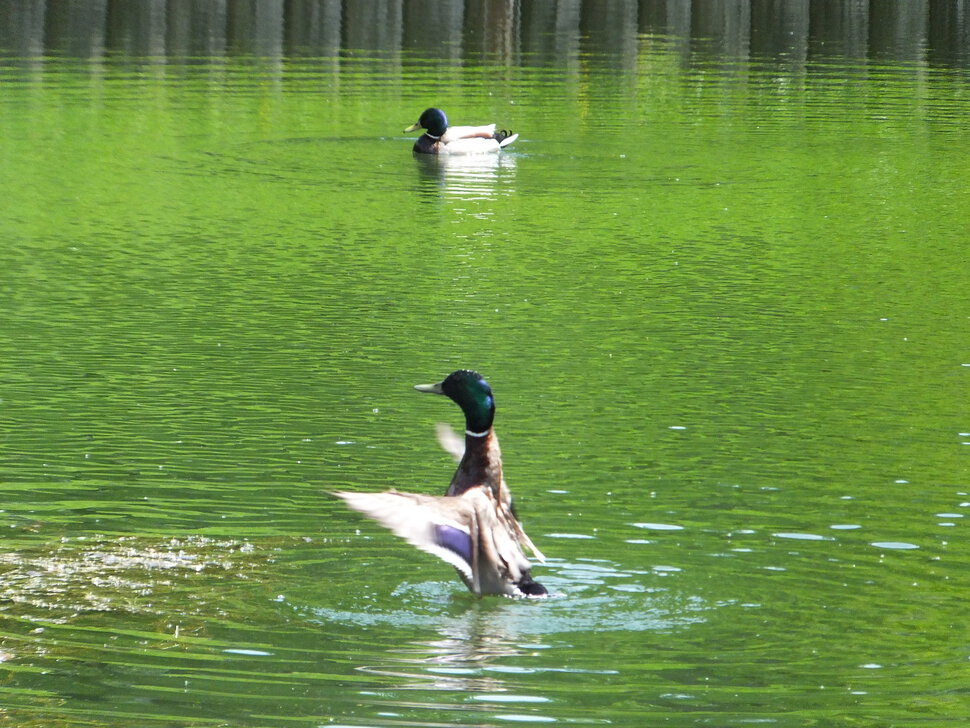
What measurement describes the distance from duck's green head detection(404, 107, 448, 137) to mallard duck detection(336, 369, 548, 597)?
21704 millimetres

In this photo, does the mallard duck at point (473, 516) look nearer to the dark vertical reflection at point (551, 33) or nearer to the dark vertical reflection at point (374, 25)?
the dark vertical reflection at point (551, 33)

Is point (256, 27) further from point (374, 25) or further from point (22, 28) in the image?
point (22, 28)

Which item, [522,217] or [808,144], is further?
[808,144]

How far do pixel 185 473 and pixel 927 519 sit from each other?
16.6ft

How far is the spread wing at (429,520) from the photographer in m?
9.21

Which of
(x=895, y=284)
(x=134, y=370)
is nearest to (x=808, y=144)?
(x=895, y=284)

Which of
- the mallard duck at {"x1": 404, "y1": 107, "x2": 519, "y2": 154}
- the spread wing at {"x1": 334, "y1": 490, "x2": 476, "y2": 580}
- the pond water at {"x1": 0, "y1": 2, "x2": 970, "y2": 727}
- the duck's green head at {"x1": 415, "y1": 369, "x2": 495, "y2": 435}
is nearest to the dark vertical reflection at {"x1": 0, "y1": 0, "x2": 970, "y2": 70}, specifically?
the pond water at {"x1": 0, "y1": 2, "x2": 970, "y2": 727}

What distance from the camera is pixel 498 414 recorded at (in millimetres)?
15141

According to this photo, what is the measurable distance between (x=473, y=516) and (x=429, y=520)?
0.53 metres

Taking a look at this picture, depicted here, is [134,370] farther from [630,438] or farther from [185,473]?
[630,438]

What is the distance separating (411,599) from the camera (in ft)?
35.0

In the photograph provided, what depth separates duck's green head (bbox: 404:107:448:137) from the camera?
32531 millimetres

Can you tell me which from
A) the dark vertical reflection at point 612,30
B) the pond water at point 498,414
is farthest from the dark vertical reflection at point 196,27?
the pond water at point 498,414

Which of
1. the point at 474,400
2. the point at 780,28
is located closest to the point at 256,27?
the point at 780,28
